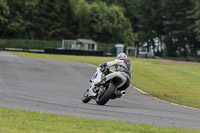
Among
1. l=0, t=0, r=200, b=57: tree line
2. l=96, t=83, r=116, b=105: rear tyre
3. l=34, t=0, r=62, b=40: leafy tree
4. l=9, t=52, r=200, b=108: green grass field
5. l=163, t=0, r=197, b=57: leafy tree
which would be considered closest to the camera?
l=96, t=83, r=116, b=105: rear tyre

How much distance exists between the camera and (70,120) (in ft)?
34.9

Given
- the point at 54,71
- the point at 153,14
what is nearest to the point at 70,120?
the point at 54,71

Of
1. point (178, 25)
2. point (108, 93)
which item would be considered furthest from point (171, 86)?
point (178, 25)

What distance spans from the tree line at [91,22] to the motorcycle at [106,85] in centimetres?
7579

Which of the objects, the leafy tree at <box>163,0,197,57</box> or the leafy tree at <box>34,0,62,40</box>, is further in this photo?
the leafy tree at <box>34,0,62,40</box>

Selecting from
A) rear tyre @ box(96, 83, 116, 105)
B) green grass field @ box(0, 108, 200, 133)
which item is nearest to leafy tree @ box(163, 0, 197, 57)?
rear tyre @ box(96, 83, 116, 105)

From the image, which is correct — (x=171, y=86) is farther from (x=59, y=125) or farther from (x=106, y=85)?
(x=59, y=125)

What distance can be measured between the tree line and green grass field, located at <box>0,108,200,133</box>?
79.7 m

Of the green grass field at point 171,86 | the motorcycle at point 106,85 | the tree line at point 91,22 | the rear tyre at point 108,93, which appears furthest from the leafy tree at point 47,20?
the rear tyre at point 108,93

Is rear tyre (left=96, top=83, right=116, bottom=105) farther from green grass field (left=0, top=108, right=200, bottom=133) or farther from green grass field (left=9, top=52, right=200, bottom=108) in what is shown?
green grass field (left=9, top=52, right=200, bottom=108)

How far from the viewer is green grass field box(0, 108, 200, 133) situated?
30.4 feet

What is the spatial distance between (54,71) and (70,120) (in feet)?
61.6

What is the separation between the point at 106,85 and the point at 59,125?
498 cm

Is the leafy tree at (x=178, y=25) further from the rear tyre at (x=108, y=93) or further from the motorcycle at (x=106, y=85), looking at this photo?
the rear tyre at (x=108, y=93)
